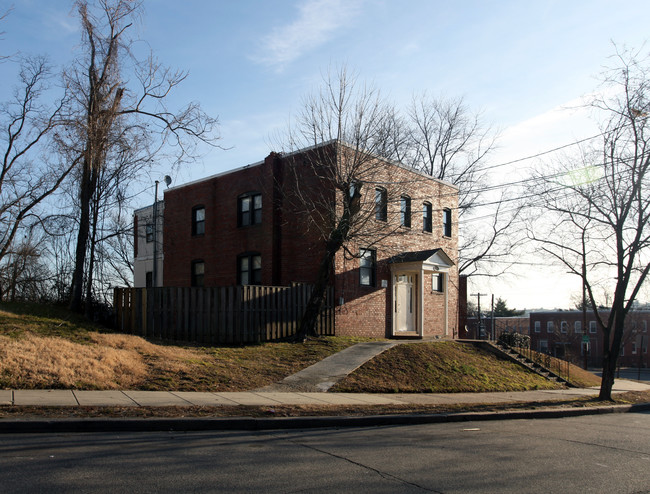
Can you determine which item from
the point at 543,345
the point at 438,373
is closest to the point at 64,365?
the point at 438,373

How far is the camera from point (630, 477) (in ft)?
20.9

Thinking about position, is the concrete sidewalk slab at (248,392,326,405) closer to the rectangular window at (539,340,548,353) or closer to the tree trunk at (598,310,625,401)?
the tree trunk at (598,310,625,401)

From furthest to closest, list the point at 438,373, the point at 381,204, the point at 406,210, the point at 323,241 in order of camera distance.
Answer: the point at 406,210 < the point at 323,241 < the point at 381,204 < the point at 438,373

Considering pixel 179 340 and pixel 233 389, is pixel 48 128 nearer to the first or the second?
pixel 179 340

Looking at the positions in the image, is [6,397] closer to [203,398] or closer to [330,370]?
[203,398]

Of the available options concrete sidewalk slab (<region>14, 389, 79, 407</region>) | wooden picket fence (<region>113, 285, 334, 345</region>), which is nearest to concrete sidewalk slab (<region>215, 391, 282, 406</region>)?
concrete sidewalk slab (<region>14, 389, 79, 407</region>)

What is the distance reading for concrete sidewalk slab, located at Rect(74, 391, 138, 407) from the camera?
9.20 m

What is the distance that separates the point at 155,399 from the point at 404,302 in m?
15.4

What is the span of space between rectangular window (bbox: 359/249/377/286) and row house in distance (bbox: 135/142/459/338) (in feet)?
0.15

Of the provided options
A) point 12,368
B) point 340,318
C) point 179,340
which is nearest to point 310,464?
point 12,368

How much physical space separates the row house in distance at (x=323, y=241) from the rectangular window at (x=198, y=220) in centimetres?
5

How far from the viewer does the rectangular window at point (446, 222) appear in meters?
27.1

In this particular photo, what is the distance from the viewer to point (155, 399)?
10.1m

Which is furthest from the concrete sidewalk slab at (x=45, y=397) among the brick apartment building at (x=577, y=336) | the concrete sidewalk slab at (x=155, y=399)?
the brick apartment building at (x=577, y=336)
